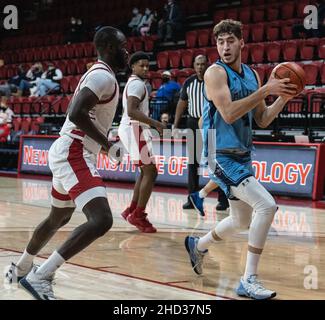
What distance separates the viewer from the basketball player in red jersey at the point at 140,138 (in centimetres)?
827

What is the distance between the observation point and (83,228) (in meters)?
4.79

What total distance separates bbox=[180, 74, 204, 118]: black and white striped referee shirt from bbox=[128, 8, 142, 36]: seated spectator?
1214 centimetres

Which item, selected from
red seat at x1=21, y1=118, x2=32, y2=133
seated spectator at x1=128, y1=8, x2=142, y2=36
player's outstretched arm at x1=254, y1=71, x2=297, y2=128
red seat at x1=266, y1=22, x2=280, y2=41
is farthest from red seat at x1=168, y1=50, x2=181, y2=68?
player's outstretched arm at x1=254, y1=71, x2=297, y2=128

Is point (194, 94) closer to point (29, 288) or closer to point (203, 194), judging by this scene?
point (203, 194)

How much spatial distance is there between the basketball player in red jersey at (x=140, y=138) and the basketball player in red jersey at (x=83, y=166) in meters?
3.01

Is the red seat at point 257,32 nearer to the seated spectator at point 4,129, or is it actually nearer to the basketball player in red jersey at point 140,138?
the seated spectator at point 4,129

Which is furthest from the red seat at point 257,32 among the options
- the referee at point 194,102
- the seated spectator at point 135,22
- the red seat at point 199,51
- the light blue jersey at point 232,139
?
the light blue jersey at point 232,139

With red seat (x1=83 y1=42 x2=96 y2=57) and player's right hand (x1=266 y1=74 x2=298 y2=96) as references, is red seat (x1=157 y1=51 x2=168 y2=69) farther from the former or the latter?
player's right hand (x1=266 y1=74 x2=298 y2=96)

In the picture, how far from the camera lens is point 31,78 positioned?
22.5 m

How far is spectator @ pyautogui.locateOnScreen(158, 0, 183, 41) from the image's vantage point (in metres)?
19.9

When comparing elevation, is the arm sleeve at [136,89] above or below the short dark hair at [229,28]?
below
